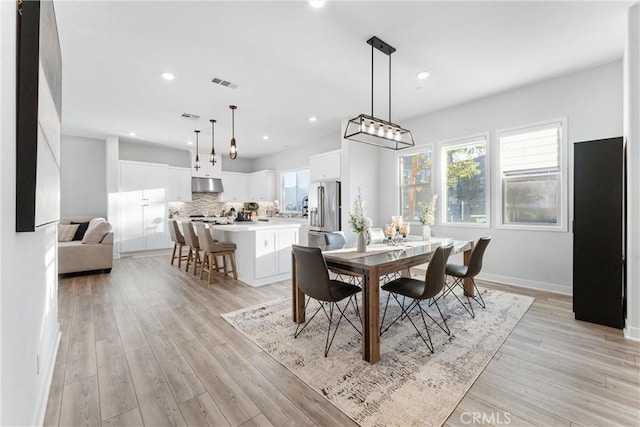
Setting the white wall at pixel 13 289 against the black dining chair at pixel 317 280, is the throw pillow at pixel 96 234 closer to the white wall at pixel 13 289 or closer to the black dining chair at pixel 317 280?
the white wall at pixel 13 289

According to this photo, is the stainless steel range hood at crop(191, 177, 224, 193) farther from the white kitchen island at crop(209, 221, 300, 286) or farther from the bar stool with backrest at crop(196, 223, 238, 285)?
the bar stool with backrest at crop(196, 223, 238, 285)

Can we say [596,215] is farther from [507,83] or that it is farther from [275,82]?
[275,82]

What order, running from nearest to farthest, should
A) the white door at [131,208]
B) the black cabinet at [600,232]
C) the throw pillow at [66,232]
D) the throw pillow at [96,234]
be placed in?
the black cabinet at [600,232] → the throw pillow at [96,234] → the throw pillow at [66,232] → the white door at [131,208]

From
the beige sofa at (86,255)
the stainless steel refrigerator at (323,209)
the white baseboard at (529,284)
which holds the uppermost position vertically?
the stainless steel refrigerator at (323,209)

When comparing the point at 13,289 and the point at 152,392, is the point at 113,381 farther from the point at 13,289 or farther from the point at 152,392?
the point at 13,289

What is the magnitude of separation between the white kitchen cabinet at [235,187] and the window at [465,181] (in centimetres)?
607

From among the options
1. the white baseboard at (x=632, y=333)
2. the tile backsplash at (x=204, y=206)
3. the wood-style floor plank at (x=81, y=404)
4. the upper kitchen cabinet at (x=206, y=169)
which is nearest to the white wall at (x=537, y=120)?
the white baseboard at (x=632, y=333)

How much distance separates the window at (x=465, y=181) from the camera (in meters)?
4.49

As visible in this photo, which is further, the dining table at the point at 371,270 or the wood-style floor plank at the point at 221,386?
the dining table at the point at 371,270

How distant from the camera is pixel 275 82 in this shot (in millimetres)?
3811

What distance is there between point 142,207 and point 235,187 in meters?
2.60

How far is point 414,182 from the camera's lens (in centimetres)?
531

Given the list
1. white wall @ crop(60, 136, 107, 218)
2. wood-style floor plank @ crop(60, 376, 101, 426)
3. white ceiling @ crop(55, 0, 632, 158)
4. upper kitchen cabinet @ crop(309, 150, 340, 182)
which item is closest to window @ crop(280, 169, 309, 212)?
upper kitchen cabinet @ crop(309, 150, 340, 182)

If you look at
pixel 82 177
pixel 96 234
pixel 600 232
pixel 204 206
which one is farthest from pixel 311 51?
pixel 82 177
